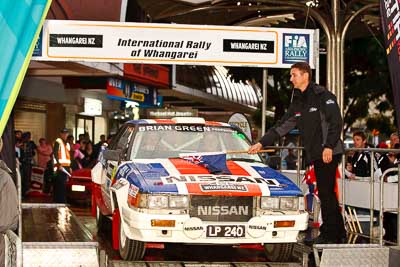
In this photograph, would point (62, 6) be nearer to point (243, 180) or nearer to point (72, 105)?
point (243, 180)

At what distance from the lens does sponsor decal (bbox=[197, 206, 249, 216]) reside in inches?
314

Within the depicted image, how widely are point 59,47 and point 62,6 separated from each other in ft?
19.1

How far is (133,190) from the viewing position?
816cm

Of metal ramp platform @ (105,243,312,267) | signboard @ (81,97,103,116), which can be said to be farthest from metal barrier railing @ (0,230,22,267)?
signboard @ (81,97,103,116)

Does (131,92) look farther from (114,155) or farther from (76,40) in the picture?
(114,155)

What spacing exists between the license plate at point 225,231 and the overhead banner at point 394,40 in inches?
78.2

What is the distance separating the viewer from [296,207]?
8.30 metres

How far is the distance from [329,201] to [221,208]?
47.4 inches

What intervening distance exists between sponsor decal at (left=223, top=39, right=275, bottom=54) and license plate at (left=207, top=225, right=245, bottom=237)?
4.69 m

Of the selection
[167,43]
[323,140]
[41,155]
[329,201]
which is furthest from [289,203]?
[41,155]

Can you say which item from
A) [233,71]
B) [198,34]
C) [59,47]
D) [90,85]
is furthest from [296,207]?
[90,85]

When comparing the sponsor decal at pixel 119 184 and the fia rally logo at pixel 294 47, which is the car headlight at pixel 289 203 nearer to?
the sponsor decal at pixel 119 184

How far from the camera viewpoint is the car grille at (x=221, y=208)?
795 cm

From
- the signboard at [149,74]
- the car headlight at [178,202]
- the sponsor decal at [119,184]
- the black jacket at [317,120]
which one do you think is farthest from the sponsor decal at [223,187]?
the signboard at [149,74]
